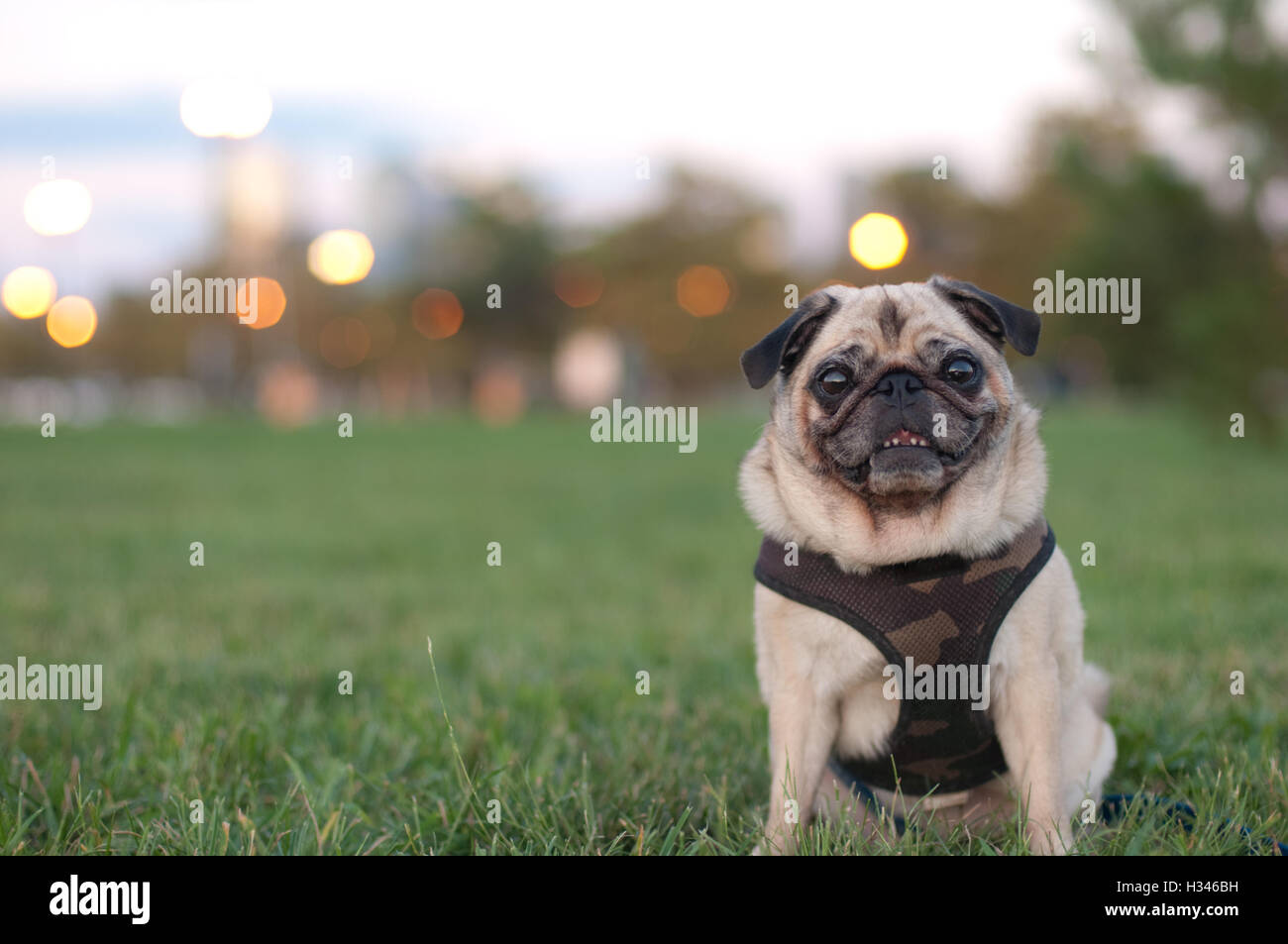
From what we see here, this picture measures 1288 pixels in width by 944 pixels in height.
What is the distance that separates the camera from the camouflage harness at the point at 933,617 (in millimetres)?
3039

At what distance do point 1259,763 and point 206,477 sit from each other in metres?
16.0

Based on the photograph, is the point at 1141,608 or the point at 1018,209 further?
the point at 1018,209

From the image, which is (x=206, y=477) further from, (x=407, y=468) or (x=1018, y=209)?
(x=1018, y=209)

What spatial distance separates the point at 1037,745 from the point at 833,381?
1249 millimetres

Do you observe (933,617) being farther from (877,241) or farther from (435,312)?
(435,312)

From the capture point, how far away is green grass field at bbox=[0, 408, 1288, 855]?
328 cm

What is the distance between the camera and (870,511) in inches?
127

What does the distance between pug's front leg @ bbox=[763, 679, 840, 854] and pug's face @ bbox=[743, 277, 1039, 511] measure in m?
0.65

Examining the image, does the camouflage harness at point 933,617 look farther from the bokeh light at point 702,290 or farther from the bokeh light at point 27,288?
the bokeh light at point 702,290

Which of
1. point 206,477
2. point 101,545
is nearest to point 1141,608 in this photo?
point 101,545

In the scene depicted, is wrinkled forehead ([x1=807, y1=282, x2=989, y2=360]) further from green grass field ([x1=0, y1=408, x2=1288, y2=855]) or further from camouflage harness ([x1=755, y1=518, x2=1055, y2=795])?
green grass field ([x1=0, y1=408, x2=1288, y2=855])

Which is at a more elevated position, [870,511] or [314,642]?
[870,511]
